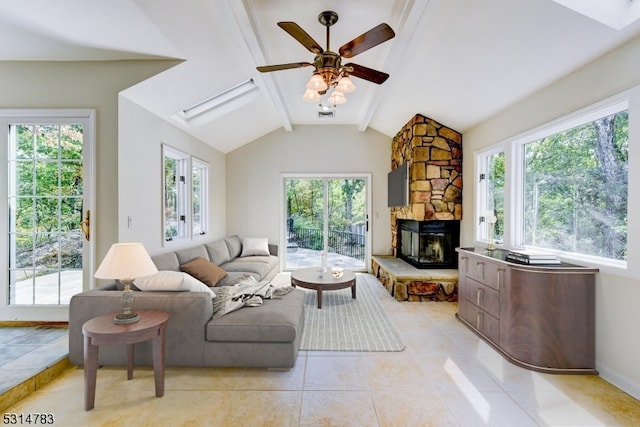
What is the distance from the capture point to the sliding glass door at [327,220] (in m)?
6.40

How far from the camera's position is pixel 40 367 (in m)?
2.28

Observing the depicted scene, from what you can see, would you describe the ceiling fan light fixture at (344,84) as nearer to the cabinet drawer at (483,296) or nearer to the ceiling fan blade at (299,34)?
the ceiling fan blade at (299,34)

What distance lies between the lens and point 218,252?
199 inches

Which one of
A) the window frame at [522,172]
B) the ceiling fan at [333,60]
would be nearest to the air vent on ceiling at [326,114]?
the window frame at [522,172]

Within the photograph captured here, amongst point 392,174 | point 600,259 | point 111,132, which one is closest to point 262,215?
point 392,174

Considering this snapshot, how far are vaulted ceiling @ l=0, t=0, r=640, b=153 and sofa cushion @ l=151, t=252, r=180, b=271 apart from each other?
1754mm

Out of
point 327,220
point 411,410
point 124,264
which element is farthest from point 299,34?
point 327,220

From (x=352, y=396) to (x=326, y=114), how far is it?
4.84 m

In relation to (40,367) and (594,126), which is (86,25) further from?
(594,126)

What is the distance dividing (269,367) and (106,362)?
1.37m

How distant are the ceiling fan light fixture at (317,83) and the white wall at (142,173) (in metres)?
2.04

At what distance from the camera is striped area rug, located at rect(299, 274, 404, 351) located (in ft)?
9.71

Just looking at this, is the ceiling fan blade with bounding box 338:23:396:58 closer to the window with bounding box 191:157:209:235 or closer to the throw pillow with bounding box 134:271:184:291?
the throw pillow with bounding box 134:271:184:291

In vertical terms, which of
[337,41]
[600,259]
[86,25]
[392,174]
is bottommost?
[600,259]
